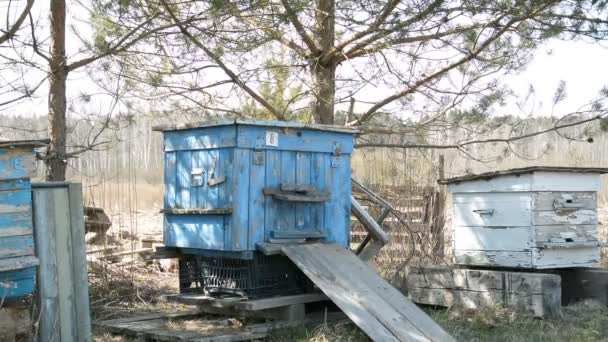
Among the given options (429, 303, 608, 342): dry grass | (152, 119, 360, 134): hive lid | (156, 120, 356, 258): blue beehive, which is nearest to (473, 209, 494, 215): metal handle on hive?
(429, 303, 608, 342): dry grass

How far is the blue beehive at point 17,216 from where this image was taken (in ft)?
15.6

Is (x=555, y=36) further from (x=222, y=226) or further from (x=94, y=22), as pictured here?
(x=94, y=22)

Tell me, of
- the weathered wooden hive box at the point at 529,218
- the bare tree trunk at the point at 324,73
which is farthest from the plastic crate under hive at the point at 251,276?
the bare tree trunk at the point at 324,73

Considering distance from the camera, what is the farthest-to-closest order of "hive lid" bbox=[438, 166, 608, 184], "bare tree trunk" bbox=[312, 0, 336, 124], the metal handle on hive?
1. "bare tree trunk" bbox=[312, 0, 336, 124]
2. the metal handle on hive
3. "hive lid" bbox=[438, 166, 608, 184]

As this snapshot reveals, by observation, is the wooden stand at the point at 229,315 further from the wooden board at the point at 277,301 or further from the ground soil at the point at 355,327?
the ground soil at the point at 355,327

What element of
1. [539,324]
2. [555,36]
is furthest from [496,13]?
[539,324]

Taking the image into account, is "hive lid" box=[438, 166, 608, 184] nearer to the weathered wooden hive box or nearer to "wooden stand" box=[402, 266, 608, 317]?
the weathered wooden hive box

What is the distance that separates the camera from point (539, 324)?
250 inches

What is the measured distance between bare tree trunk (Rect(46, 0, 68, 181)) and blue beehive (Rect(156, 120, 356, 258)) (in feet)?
4.23

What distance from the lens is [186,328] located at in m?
6.18

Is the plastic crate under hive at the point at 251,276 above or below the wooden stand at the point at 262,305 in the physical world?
above

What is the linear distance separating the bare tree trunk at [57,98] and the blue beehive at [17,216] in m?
2.32

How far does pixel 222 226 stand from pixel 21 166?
5.75ft

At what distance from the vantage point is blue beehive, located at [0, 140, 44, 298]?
475 cm
